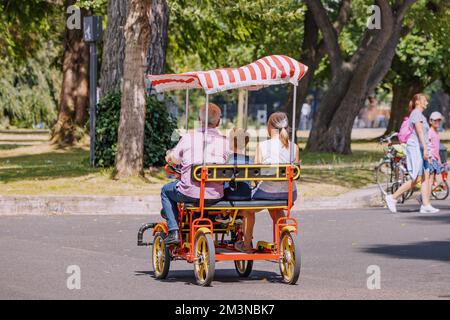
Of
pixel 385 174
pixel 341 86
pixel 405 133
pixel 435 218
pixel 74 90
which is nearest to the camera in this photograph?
pixel 435 218

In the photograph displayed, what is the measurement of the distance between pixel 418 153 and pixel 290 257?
8127mm

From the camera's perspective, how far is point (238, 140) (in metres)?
11.4

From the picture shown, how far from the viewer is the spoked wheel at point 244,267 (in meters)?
11.5

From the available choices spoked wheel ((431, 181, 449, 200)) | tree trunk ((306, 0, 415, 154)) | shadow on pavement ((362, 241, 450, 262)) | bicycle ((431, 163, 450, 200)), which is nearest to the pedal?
shadow on pavement ((362, 241, 450, 262))

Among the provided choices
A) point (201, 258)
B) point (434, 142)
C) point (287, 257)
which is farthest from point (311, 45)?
point (201, 258)

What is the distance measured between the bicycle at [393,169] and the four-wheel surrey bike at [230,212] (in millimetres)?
8664

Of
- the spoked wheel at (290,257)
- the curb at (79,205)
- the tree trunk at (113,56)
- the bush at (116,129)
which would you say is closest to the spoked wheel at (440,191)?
the curb at (79,205)

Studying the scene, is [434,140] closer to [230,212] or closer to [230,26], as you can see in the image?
[230,212]

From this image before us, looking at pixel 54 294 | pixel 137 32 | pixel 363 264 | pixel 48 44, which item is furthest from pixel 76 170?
pixel 48 44

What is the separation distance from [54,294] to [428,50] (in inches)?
1723

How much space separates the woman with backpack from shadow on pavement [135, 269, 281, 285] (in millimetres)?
6851

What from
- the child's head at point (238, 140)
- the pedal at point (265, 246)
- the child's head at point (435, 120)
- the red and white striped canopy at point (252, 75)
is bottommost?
the pedal at point (265, 246)

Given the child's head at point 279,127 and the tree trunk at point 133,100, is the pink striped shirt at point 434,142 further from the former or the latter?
the child's head at point 279,127
